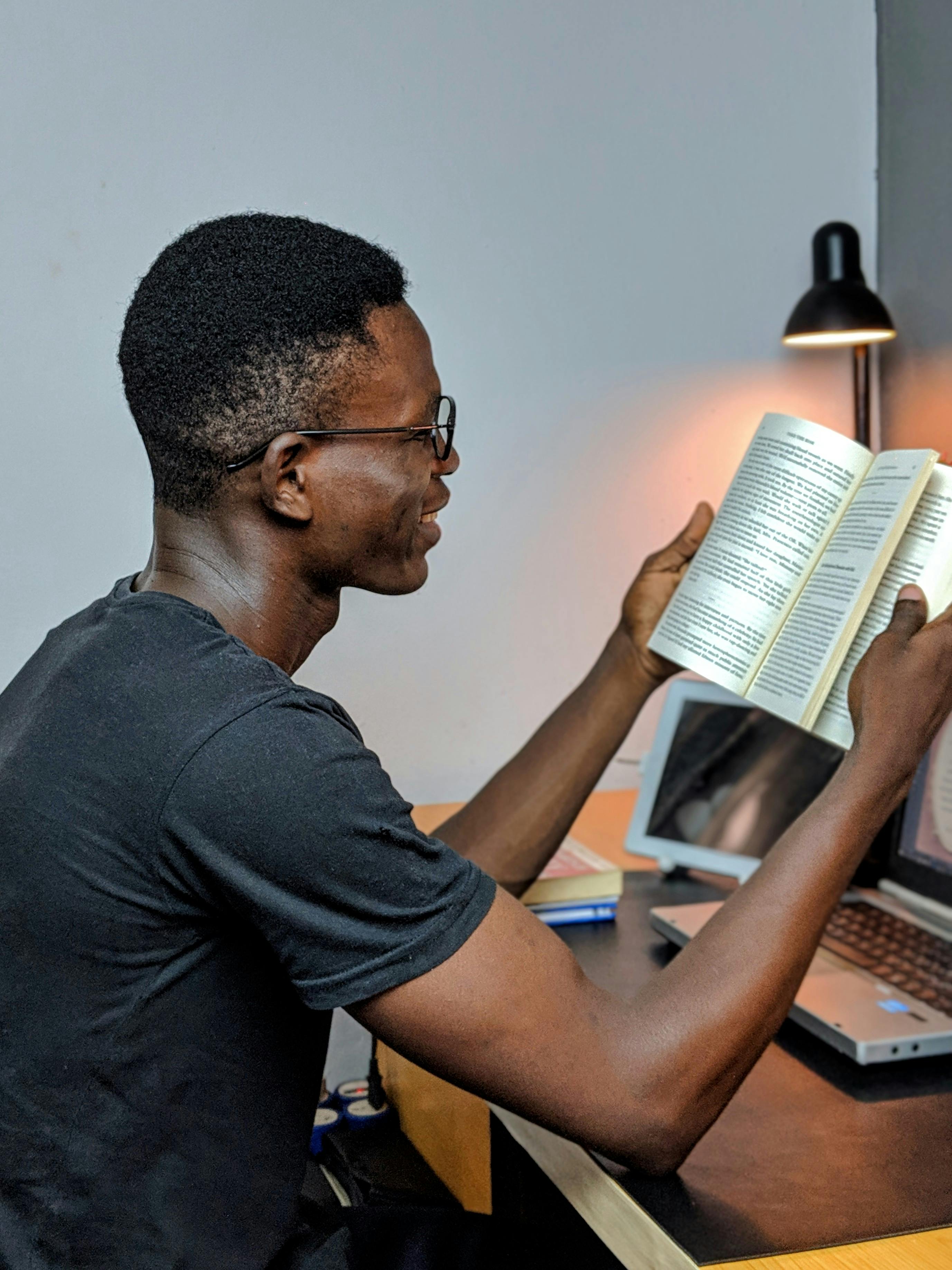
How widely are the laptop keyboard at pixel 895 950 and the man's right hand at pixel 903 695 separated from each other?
243 millimetres

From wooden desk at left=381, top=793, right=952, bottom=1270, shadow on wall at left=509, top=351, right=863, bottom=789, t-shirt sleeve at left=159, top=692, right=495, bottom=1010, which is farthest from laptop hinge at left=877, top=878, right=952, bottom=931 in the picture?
t-shirt sleeve at left=159, top=692, right=495, bottom=1010

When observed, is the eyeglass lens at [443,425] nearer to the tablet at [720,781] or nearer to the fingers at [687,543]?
the fingers at [687,543]

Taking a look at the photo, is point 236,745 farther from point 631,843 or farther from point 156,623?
point 631,843

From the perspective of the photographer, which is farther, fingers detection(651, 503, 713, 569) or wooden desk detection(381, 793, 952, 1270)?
fingers detection(651, 503, 713, 569)

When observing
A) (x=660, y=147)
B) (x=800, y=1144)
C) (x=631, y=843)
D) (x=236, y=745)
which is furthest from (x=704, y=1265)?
(x=660, y=147)

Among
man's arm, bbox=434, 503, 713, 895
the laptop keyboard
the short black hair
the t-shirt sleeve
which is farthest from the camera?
man's arm, bbox=434, 503, 713, 895

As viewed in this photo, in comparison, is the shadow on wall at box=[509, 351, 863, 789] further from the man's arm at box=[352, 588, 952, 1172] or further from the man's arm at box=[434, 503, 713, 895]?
the man's arm at box=[352, 588, 952, 1172]

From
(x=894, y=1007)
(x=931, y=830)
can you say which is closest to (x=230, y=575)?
(x=894, y=1007)

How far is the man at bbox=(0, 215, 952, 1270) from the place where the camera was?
2.45ft

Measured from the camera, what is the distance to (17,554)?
63.0 inches

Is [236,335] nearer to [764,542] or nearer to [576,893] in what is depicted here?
[764,542]

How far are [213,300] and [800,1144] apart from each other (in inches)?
28.5

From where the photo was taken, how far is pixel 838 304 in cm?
171

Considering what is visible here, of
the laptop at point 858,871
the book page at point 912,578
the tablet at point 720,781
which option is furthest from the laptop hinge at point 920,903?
the book page at point 912,578
